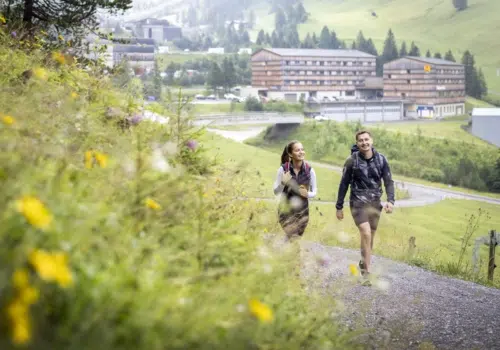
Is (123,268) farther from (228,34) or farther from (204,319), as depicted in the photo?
(228,34)

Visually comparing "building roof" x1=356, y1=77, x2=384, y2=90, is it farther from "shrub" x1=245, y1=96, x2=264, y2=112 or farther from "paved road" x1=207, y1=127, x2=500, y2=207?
"paved road" x1=207, y1=127, x2=500, y2=207

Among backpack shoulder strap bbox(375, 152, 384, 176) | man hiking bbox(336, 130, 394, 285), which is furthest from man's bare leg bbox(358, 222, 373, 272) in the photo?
backpack shoulder strap bbox(375, 152, 384, 176)

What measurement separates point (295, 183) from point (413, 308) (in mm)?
1976

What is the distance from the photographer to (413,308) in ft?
24.7

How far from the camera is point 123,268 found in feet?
7.77

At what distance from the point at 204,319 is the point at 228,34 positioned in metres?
197

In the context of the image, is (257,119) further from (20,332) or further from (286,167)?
(20,332)

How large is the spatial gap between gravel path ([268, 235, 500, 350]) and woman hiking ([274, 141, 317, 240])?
0.43m

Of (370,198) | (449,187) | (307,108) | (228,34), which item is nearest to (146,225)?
(370,198)

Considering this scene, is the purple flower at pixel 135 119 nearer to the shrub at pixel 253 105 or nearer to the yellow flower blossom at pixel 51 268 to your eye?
the yellow flower blossom at pixel 51 268

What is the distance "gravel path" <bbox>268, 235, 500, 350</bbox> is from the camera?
5871 millimetres

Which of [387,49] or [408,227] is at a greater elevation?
[387,49]

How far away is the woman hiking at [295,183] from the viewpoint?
22.7 ft

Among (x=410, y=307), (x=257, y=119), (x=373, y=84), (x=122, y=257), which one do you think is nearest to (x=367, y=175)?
(x=410, y=307)
